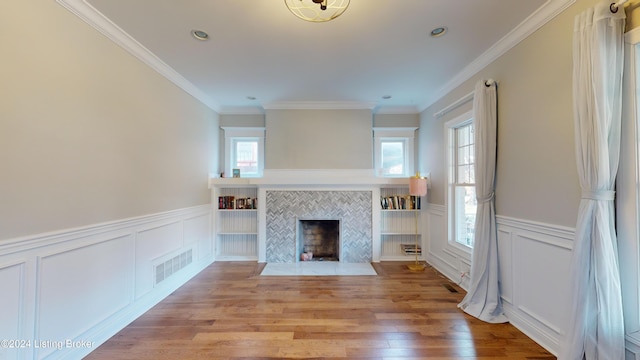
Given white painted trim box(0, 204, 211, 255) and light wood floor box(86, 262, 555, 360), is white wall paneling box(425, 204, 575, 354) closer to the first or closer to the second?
light wood floor box(86, 262, 555, 360)

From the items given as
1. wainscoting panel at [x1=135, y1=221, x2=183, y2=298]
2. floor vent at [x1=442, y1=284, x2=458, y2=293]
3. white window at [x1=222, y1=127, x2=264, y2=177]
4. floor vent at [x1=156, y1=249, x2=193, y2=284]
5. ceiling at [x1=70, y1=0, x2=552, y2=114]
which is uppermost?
ceiling at [x1=70, y1=0, x2=552, y2=114]

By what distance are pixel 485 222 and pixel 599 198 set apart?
1107mm

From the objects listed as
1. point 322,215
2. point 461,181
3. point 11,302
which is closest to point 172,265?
point 11,302

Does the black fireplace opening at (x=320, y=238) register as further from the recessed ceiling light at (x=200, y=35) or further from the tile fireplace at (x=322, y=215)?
the recessed ceiling light at (x=200, y=35)

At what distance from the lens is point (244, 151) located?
191 inches

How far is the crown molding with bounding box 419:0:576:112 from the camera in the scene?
77.3 inches

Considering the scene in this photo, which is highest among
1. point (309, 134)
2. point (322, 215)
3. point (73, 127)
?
point (309, 134)

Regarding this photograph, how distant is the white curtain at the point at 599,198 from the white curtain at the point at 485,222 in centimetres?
92

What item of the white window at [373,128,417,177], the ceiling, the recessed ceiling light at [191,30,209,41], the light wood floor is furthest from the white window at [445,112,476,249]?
the recessed ceiling light at [191,30,209,41]

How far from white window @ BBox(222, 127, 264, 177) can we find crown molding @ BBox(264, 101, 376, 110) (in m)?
0.58

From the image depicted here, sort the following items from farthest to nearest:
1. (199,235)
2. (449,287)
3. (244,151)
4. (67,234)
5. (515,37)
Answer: (244,151) < (199,235) < (449,287) < (515,37) < (67,234)

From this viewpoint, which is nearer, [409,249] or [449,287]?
[449,287]

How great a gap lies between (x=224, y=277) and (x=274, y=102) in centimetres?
291

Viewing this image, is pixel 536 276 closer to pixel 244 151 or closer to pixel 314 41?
pixel 314 41
